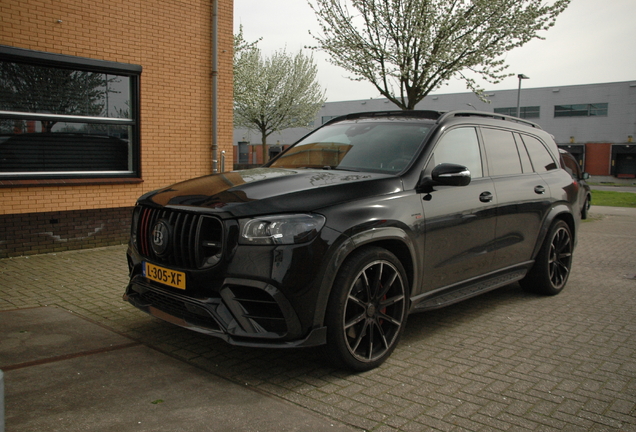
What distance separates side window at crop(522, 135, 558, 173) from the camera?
621 centimetres

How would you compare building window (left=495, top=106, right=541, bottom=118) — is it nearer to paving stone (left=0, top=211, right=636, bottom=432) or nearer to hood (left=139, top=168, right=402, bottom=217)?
paving stone (left=0, top=211, right=636, bottom=432)

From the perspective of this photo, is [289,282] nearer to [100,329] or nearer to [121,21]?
[100,329]

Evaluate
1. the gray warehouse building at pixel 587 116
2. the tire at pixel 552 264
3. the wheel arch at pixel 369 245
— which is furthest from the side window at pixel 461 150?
the gray warehouse building at pixel 587 116

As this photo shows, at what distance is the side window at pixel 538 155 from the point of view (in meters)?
6.21

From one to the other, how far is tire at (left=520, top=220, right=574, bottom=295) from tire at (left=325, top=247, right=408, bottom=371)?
2660mm

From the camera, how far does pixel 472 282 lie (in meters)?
4.98

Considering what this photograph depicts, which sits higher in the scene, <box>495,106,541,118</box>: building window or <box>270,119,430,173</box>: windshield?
<box>495,106,541,118</box>: building window

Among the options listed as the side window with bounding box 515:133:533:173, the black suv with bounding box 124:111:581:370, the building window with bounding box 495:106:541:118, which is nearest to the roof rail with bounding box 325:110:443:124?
the black suv with bounding box 124:111:581:370

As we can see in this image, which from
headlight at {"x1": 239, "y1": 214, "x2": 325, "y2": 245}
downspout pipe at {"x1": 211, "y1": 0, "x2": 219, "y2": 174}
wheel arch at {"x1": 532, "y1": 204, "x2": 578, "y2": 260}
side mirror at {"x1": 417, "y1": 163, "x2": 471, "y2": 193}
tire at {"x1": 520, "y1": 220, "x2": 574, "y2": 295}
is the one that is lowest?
tire at {"x1": 520, "y1": 220, "x2": 574, "y2": 295}

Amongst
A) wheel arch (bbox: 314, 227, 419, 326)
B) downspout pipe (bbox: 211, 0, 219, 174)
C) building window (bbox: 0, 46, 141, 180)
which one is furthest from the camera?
downspout pipe (bbox: 211, 0, 219, 174)

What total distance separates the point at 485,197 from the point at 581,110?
51200 millimetres

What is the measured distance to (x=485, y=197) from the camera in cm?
509

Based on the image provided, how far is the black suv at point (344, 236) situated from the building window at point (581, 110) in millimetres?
49731

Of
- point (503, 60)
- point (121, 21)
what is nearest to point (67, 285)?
point (121, 21)
